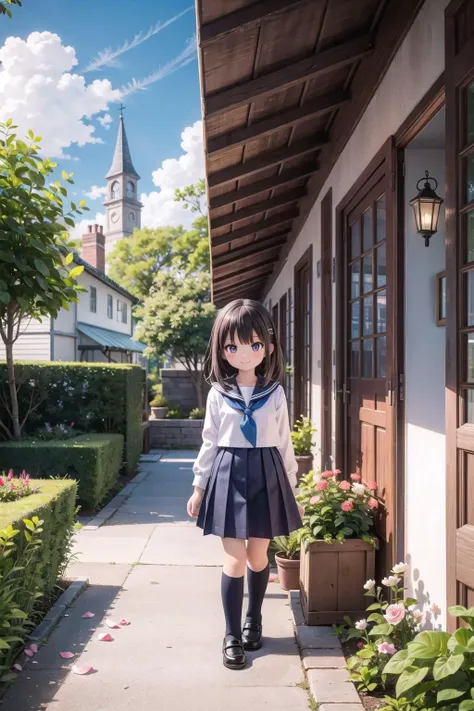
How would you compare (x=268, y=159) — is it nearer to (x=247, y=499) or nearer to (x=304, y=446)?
(x=304, y=446)

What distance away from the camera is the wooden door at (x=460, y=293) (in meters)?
2.19

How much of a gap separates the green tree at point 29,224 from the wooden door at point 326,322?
8.61 ft

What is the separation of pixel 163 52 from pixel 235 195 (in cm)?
605

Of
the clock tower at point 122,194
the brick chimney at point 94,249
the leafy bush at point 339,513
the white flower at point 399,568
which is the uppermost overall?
the clock tower at point 122,194

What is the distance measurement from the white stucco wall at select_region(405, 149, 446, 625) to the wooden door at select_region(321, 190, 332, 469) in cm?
189

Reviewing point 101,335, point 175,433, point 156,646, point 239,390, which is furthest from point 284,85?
point 101,335

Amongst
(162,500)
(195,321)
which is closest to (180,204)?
(195,321)

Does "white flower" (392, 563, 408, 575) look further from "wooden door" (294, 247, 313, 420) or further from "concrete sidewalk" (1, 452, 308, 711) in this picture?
"wooden door" (294, 247, 313, 420)

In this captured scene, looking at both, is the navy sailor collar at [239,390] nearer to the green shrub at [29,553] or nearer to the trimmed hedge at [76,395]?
the green shrub at [29,553]

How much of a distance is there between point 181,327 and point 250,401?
12.9 metres

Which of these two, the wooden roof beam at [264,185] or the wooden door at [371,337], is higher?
the wooden roof beam at [264,185]

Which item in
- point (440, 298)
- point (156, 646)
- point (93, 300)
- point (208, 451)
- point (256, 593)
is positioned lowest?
point (156, 646)

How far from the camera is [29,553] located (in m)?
3.13

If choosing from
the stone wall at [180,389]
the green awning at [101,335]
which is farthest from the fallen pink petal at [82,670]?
the green awning at [101,335]
